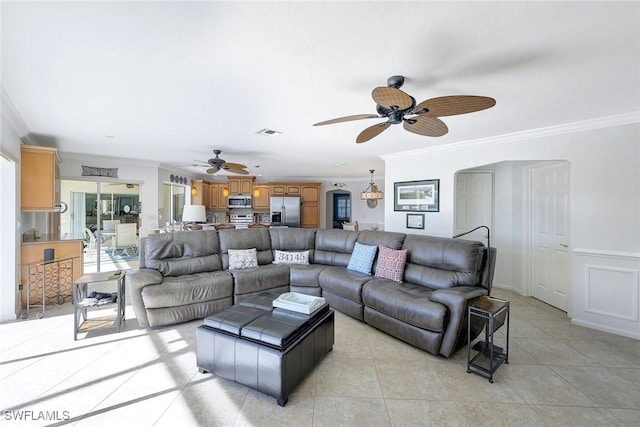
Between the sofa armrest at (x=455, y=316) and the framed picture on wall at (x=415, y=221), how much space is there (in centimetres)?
205

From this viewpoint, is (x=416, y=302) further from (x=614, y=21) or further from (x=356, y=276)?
(x=614, y=21)

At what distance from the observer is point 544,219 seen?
390 centimetres

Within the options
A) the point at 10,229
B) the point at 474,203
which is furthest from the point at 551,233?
the point at 10,229

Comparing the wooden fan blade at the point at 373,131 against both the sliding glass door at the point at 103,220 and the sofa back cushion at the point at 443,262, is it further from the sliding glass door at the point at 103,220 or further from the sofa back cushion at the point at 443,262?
the sliding glass door at the point at 103,220

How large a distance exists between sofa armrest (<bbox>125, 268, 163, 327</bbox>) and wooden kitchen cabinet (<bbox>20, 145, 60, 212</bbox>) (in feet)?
5.95

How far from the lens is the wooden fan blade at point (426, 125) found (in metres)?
2.09

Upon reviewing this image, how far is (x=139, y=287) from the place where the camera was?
2900 millimetres

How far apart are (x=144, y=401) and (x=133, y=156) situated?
4.87 metres

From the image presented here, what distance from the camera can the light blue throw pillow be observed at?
3574 mm

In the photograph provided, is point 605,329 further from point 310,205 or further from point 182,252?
point 310,205

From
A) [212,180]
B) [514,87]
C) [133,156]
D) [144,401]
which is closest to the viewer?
[144,401]

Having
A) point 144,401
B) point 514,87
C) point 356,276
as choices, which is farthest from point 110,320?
point 514,87

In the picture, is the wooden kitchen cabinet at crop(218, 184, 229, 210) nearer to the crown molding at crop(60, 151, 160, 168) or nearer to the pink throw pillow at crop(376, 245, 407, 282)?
the crown molding at crop(60, 151, 160, 168)

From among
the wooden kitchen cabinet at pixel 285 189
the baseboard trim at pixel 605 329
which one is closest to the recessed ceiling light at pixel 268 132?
the baseboard trim at pixel 605 329
